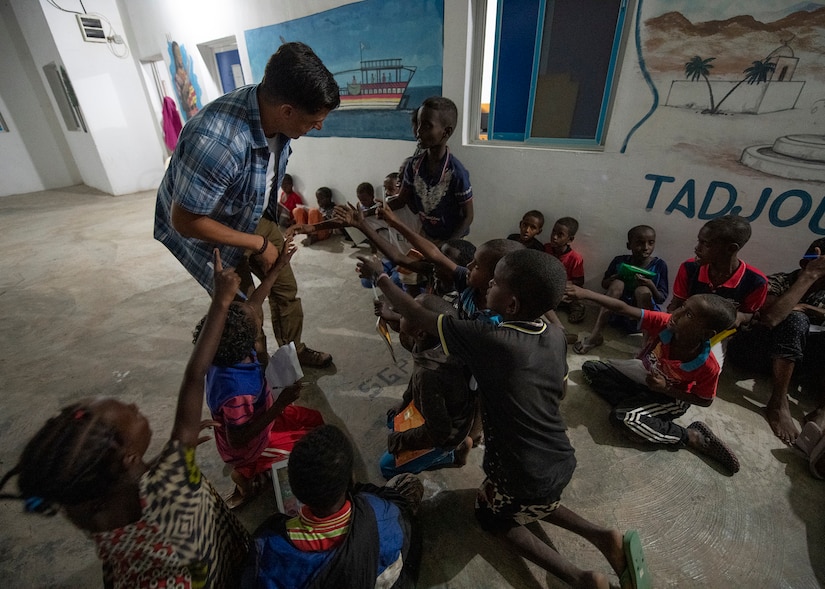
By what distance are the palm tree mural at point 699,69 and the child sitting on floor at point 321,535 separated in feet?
9.63

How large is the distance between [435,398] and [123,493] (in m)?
0.93

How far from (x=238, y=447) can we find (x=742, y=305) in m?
2.80

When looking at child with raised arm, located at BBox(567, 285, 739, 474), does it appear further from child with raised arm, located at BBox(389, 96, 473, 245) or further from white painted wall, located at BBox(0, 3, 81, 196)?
white painted wall, located at BBox(0, 3, 81, 196)

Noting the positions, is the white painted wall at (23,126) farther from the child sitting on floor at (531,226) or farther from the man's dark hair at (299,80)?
the child sitting on floor at (531,226)

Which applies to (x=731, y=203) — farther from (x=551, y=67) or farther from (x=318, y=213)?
(x=318, y=213)

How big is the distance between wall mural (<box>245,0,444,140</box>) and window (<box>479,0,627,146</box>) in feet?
1.79

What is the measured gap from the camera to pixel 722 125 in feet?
7.63

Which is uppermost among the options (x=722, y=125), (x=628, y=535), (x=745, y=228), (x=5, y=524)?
(x=722, y=125)

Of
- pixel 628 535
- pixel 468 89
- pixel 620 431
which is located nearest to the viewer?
pixel 628 535

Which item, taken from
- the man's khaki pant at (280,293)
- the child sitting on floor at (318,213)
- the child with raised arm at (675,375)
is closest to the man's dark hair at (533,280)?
the child with raised arm at (675,375)

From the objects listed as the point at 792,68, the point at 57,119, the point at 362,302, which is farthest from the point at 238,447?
the point at 57,119

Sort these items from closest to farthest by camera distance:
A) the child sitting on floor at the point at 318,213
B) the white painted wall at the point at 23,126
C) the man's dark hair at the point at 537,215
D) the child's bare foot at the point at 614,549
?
the child's bare foot at the point at 614,549 → the man's dark hair at the point at 537,215 → the child sitting on floor at the point at 318,213 → the white painted wall at the point at 23,126

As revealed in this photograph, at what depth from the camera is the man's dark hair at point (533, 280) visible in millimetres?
1179

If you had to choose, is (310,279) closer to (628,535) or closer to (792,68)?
(628,535)
